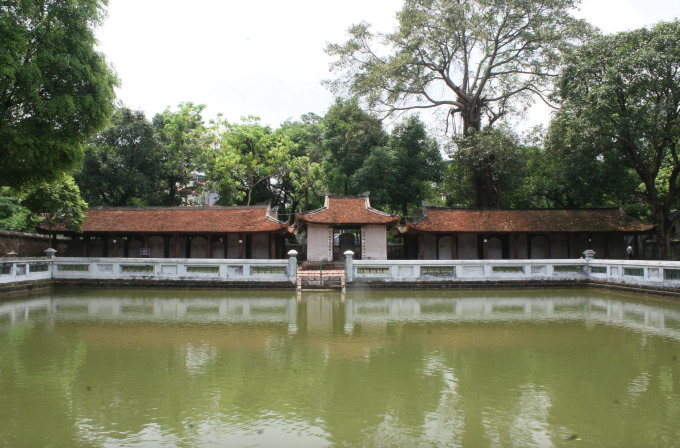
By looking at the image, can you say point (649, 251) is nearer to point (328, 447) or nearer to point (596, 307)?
point (596, 307)

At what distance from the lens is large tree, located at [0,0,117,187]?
12.9 meters

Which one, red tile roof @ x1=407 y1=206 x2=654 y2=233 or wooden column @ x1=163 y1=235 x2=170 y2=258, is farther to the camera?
wooden column @ x1=163 y1=235 x2=170 y2=258

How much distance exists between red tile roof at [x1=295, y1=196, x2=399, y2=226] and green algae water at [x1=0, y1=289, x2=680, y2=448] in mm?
12178

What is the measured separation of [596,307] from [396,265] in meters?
6.90

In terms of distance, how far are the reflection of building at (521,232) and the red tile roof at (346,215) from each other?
1.49 metres

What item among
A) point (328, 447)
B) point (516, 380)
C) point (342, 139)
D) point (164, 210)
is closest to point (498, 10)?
point (342, 139)

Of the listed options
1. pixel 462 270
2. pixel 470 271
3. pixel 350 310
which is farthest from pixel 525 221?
pixel 350 310

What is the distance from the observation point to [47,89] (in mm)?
13805

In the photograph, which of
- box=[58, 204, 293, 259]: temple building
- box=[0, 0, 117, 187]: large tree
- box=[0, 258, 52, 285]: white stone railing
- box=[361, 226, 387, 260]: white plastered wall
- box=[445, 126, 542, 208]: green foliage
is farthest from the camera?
box=[445, 126, 542, 208]: green foliage

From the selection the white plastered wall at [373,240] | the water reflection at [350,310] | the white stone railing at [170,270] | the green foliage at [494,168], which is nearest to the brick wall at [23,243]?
the white stone railing at [170,270]

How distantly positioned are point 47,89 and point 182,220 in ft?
34.4

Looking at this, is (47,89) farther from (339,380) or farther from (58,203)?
(339,380)

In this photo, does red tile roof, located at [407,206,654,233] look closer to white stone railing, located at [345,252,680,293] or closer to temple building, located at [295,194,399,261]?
temple building, located at [295,194,399,261]

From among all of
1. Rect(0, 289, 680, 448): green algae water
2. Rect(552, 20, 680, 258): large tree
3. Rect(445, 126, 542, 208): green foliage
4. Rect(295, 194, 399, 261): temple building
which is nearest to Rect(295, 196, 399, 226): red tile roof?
Rect(295, 194, 399, 261): temple building
